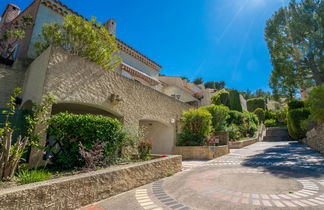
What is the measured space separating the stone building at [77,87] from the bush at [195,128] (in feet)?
2.51

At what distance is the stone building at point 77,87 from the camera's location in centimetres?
650

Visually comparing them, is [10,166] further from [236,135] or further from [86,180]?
[236,135]

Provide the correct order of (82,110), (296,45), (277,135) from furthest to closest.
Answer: (277,135) → (296,45) → (82,110)

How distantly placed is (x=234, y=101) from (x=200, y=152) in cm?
1691

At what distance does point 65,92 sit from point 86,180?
400 centimetres

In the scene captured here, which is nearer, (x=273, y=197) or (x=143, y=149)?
(x=273, y=197)

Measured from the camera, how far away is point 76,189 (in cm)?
365

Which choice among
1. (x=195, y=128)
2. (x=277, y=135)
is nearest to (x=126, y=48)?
(x=195, y=128)

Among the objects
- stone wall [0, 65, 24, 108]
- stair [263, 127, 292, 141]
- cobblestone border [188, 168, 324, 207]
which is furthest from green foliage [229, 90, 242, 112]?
stone wall [0, 65, 24, 108]

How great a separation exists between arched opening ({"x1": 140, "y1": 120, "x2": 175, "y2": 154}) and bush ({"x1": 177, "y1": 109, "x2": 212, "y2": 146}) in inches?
27.1

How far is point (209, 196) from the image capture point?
422cm

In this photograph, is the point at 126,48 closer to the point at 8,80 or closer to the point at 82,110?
the point at 82,110

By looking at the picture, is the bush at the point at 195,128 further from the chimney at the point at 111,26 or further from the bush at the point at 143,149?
the chimney at the point at 111,26

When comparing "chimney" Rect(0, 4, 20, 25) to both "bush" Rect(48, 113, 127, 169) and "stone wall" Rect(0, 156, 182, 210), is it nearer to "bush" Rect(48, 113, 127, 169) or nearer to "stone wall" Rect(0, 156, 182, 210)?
"bush" Rect(48, 113, 127, 169)
